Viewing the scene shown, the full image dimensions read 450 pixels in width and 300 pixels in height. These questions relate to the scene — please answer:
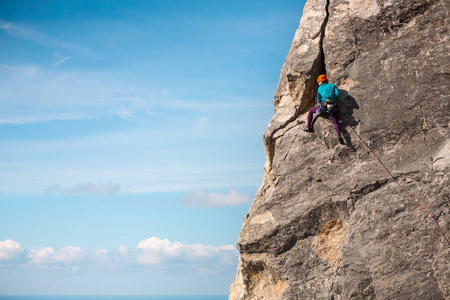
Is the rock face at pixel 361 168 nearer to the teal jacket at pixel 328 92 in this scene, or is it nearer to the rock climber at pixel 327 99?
the rock climber at pixel 327 99

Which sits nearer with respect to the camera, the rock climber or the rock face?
the rock face

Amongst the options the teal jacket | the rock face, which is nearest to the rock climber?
the teal jacket

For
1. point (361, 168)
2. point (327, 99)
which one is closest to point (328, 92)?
point (327, 99)

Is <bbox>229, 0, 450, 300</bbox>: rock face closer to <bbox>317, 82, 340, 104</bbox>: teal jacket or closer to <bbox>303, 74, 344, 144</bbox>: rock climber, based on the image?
<bbox>303, 74, 344, 144</bbox>: rock climber

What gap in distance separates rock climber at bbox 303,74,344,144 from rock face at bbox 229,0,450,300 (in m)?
0.39

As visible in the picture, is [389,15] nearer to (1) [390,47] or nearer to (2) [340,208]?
(1) [390,47]

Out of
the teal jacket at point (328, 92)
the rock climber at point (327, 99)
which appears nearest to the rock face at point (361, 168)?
the rock climber at point (327, 99)

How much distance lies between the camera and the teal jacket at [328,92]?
602 inches

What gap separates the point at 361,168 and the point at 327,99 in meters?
2.51

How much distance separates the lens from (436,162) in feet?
46.1

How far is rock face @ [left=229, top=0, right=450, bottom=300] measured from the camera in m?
13.9

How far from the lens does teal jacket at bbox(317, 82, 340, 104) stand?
15297 mm

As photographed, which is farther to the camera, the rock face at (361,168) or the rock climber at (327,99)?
the rock climber at (327,99)

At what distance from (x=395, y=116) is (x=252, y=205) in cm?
621
